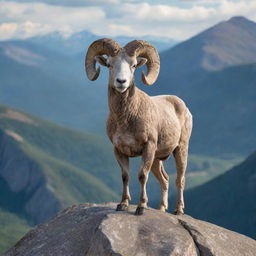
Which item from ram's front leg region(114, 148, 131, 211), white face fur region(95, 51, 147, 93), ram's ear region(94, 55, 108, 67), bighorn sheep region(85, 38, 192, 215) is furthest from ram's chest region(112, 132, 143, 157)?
ram's ear region(94, 55, 108, 67)

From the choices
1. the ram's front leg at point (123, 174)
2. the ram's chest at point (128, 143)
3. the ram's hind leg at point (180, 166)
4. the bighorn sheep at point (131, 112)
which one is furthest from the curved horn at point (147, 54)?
the ram's hind leg at point (180, 166)

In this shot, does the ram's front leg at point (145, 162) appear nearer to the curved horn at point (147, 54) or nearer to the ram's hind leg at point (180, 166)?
the curved horn at point (147, 54)

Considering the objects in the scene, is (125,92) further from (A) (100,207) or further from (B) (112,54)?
(A) (100,207)

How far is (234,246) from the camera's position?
21.9m

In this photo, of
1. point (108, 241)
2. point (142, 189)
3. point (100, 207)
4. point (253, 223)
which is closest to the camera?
point (108, 241)

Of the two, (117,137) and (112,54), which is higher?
(112,54)

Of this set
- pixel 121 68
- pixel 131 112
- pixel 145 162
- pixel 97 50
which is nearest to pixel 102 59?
pixel 97 50

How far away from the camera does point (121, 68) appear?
2000 centimetres

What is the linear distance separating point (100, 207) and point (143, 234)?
3.18m

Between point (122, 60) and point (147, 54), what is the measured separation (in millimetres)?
1760

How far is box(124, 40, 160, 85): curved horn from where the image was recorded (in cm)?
2083

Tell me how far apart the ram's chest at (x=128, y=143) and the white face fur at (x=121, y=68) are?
5.29 feet

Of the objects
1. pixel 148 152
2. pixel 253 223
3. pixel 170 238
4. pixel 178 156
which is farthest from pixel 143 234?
pixel 253 223

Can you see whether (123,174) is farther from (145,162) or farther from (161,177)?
(161,177)
